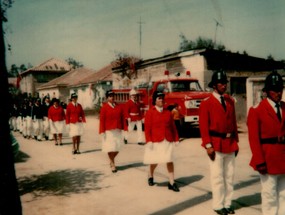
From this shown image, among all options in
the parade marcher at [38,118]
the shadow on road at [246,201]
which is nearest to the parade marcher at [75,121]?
the parade marcher at [38,118]

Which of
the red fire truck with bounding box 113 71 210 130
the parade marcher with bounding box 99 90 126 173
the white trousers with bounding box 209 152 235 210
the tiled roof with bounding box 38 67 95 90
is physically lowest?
the white trousers with bounding box 209 152 235 210

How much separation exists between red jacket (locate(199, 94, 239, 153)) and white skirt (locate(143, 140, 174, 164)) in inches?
60.6

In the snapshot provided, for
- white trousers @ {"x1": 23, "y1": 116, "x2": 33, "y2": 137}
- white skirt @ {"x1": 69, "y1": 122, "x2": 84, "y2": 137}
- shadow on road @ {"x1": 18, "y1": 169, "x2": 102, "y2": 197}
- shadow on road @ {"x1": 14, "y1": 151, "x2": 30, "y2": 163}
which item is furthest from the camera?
white trousers @ {"x1": 23, "y1": 116, "x2": 33, "y2": 137}

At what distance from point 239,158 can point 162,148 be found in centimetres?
390

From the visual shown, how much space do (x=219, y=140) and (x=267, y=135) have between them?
1017 millimetres

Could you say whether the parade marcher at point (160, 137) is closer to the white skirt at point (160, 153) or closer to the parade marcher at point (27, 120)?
the white skirt at point (160, 153)

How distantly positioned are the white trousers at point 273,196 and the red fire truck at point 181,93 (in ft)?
32.1

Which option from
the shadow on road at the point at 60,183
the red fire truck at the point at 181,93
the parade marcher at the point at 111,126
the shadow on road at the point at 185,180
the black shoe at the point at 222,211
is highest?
the red fire truck at the point at 181,93

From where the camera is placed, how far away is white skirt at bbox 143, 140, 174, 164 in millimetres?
6875

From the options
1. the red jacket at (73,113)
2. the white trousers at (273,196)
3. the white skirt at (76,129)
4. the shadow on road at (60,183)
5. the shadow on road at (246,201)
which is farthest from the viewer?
the red jacket at (73,113)

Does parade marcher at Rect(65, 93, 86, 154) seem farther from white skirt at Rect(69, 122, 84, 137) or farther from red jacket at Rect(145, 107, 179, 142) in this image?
red jacket at Rect(145, 107, 179, 142)

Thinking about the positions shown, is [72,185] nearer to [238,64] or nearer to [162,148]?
[162,148]

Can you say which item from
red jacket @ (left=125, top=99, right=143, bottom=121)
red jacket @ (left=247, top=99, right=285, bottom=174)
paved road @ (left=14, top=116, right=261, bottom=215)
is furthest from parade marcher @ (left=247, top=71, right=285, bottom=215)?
red jacket @ (left=125, top=99, right=143, bottom=121)

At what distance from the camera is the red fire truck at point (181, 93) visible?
14.3 metres
